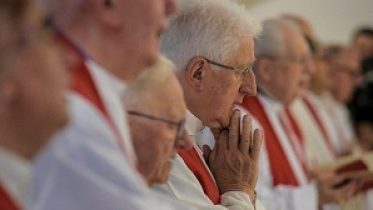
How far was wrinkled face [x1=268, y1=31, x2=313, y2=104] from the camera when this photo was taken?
15.4 feet

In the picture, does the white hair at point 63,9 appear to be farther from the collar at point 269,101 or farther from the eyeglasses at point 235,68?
the collar at point 269,101

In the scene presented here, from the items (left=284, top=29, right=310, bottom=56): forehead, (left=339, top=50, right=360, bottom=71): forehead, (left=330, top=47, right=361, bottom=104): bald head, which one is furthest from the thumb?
(left=339, top=50, right=360, bottom=71): forehead

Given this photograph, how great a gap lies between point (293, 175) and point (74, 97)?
273cm

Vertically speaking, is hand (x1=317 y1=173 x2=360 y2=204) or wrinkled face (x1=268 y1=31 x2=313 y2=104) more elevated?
wrinkled face (x1=268 y1=31 x2=313 y2=104)

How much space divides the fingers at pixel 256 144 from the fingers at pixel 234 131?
1.9 inches

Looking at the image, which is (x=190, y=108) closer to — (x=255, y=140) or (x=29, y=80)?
(x=255, y=140)

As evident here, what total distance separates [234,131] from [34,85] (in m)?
1.43

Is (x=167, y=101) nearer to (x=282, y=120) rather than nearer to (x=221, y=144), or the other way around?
(x=221, y=144)

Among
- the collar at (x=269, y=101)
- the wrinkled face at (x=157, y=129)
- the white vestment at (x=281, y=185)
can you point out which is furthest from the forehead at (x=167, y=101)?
the collar at (x=269, y=101)

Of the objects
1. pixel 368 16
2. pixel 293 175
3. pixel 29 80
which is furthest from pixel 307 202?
pixel 368 16

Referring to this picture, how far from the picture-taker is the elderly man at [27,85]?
1.65 m

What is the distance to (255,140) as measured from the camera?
9.97 ft

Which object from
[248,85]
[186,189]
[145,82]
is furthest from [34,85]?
[248,85]

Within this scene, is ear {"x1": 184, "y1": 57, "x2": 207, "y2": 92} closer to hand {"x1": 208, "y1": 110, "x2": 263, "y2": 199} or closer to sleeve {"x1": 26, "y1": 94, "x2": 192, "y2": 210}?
hand {"x1": 208, "y1": 110, "x2": 263, "y2": 199}
